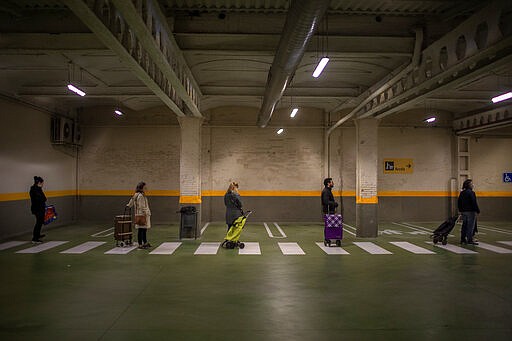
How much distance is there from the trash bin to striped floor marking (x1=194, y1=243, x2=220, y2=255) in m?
1.23

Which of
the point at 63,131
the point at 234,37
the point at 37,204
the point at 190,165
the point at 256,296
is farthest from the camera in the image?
the point at 63,131

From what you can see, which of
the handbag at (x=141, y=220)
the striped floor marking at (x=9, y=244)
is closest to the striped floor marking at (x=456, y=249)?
the handbag at (x=141, y=220)

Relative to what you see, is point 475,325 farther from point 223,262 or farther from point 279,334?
point 223,262

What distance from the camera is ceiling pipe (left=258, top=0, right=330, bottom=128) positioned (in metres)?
5.29

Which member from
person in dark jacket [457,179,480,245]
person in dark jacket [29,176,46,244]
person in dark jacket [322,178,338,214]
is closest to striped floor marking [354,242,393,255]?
person in dark jacket [322,178,338,214]

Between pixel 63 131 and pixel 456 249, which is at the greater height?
pixel 63 131

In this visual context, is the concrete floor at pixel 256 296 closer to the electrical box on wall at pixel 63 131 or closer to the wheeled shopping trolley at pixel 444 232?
the wheeled shopping trolley at pixel 444 232

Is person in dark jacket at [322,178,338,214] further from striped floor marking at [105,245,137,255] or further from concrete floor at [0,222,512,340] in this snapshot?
striped floor marking at [105,245,137,255]

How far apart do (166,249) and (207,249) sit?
1.16 m

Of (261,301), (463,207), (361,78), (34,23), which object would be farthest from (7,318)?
(463,207)

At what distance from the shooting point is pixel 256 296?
6.66 m

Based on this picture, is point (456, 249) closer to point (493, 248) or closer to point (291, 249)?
point (493, 248)

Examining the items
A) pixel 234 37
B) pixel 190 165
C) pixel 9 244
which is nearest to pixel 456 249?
pixel 234 37

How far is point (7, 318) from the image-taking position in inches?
218
